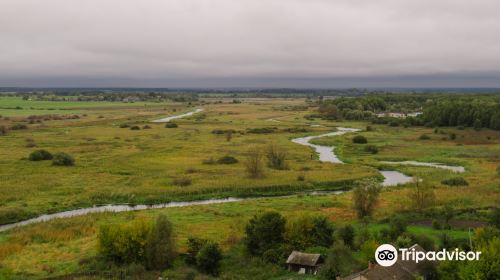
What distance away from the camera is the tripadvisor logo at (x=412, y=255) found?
79.8ft

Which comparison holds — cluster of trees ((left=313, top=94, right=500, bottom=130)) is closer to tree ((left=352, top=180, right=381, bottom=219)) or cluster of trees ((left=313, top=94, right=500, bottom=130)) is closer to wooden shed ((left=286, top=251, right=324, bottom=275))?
tree ((left=352, top=180, right=381, bottom=219))

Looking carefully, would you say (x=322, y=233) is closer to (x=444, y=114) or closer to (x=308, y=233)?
(x=308, y=233)

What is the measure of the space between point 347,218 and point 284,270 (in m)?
13.0

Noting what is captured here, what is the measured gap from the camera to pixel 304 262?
28.8 m

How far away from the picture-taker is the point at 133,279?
2745 cm

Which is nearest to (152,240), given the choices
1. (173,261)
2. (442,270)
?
(173,261)

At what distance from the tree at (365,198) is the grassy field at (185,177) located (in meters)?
1.16

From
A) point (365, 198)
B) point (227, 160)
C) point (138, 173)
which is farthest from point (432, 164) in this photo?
point (138, 173)

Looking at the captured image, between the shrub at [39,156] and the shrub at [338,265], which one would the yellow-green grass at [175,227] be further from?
the shrub at [39,156]

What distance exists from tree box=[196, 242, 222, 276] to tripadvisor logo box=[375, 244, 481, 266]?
31.9 ft

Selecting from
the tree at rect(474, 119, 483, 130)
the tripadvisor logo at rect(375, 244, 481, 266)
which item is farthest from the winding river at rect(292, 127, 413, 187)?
the tree at rect(474, 119, 483, 130)

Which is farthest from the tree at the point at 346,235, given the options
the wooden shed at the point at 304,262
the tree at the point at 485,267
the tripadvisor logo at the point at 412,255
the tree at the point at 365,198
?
the tree at the point at 485,267

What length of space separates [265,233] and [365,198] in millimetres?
11864

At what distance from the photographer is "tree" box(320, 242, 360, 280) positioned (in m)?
26.5
